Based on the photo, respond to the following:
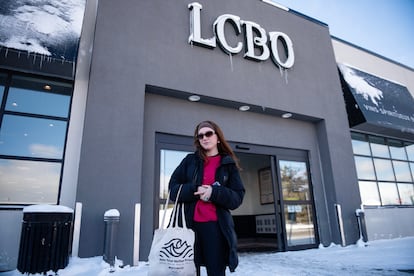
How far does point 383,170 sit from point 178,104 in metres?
7.15

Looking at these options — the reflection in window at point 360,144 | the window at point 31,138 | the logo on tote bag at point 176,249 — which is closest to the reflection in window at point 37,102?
the window at point 31,138

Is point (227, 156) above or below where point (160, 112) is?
below

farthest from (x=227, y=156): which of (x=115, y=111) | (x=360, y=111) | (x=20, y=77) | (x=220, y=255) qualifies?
(x=360, y=111)

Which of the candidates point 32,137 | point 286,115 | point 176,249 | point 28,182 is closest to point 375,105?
point 286,115

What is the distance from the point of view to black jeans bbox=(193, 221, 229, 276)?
1793mm

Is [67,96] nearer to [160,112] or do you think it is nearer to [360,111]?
[160,112]

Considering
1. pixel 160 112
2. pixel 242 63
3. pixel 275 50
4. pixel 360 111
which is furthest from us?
pixel 360 111

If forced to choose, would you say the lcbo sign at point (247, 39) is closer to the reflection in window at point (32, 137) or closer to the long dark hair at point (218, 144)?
the reflection in window at point (32, 137)

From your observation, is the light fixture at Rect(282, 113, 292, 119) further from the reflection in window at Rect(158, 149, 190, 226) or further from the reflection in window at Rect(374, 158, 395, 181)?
the reflection in window at Rect(374, 158, 395, 181)

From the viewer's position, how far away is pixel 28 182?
4.36 m

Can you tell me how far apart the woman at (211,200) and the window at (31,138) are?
3426 mm

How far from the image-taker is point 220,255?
182cm

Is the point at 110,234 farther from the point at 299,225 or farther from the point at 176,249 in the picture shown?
the point at 299,225

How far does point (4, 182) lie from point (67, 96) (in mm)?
1735
